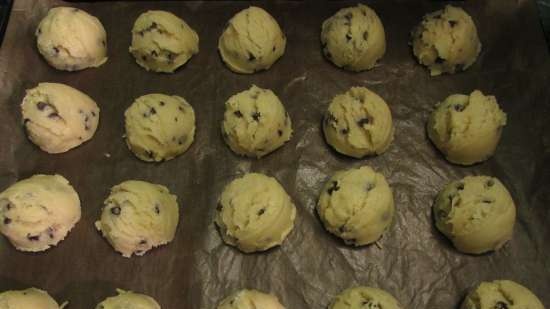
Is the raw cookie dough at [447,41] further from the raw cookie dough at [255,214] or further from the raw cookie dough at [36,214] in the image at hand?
the raw cookie dough at [36,214]

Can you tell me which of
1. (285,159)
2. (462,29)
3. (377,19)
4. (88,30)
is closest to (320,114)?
(285,159)

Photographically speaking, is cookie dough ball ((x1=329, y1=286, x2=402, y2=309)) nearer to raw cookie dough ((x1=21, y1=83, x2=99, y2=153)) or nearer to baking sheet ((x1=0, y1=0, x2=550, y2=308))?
baking sheet ((x1=0, y1=0, x2=550, y2=308))

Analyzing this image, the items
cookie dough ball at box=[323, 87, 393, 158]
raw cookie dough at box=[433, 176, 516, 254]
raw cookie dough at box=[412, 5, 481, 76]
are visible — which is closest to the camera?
raw cookie dough at box=[433, 176, 516, 254]

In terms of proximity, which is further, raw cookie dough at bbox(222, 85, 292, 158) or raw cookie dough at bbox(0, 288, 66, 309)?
raw cookie dough at bbox(222, 85, 292, 158)

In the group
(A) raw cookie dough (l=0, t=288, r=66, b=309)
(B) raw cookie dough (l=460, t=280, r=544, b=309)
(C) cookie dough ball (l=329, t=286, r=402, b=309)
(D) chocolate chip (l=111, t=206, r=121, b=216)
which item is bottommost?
(A) raw cookie dough (l=0, t=288, r=66, b=309)

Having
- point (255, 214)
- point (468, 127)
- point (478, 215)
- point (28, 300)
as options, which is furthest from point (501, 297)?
point (28, 300)

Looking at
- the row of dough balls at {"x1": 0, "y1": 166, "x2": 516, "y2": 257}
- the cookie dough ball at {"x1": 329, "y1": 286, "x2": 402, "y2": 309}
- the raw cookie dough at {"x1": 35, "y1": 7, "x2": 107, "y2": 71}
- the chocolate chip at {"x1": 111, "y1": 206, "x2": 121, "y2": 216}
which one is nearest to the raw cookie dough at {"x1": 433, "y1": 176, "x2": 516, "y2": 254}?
the row of dough balls at {"x1": 0, "y1": 166, "x2": 516, "y2": 257}

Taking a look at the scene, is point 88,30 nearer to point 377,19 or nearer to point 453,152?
point 377,19
